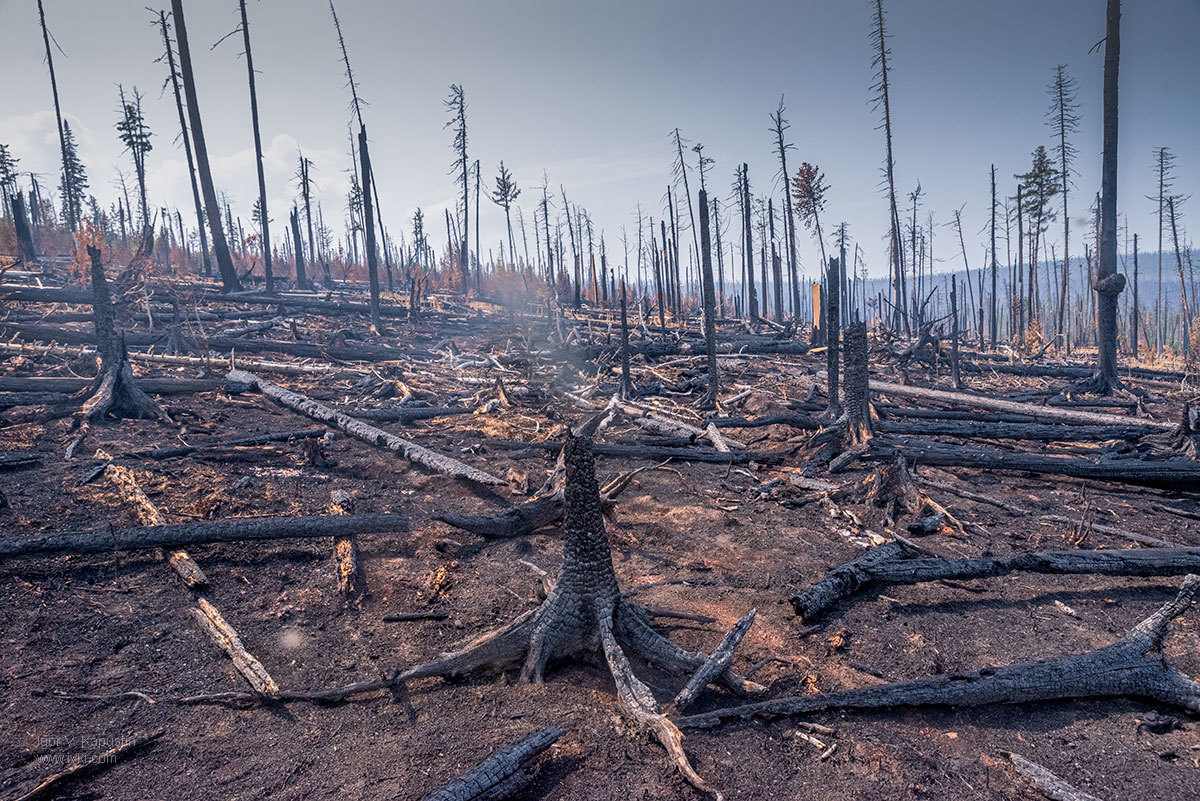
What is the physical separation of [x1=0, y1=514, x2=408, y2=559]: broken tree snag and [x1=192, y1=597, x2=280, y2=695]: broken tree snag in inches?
36.1

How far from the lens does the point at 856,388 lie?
28.6 ft

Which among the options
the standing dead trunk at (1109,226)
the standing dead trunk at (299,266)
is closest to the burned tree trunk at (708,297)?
the standing dead trunk at (1109,226)

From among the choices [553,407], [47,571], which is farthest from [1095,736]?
[553,407]

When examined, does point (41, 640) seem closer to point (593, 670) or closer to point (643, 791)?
point (593, 670)

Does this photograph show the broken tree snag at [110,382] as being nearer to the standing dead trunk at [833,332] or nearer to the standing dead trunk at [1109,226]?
the standing dead trunk at [833,332]

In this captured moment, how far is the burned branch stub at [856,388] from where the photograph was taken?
8414mm

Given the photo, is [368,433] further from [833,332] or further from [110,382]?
[833,332]

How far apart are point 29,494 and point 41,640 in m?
3.00

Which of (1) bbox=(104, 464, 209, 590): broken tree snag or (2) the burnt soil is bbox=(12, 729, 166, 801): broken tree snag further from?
(1) bbox=(104, 464, 209, 590): broken tree snag

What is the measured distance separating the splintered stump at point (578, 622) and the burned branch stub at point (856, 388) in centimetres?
608

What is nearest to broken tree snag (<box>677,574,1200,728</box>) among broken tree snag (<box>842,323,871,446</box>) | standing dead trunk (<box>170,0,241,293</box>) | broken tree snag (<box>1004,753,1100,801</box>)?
broken tree snag (<box>1004,753,1100,801</box>)

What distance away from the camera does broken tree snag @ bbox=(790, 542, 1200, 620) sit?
4891mm

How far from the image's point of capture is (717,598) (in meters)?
4.84

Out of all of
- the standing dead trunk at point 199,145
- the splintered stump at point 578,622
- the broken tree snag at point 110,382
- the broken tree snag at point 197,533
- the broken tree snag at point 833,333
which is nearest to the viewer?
the splintered stump at point 578,622
